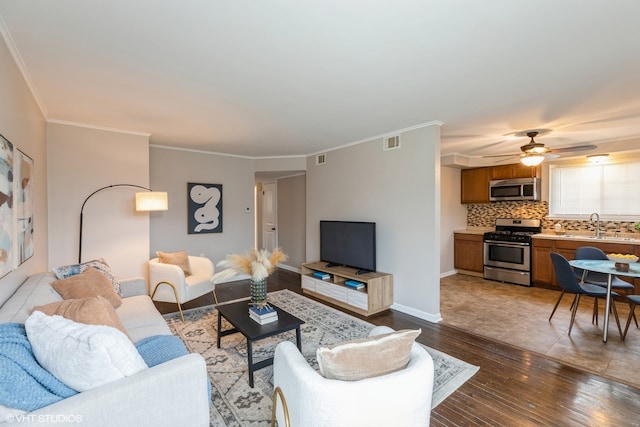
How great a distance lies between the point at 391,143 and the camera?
4117 millimetres

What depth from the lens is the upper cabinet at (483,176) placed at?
5645 millimetres

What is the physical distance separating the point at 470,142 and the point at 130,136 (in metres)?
5.06

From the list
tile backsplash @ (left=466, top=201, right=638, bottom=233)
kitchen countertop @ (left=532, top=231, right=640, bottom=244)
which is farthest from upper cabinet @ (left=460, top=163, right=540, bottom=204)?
kitchen countertop @ (left=532, top=231, right=640, bottom=244)

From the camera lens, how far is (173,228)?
493cm

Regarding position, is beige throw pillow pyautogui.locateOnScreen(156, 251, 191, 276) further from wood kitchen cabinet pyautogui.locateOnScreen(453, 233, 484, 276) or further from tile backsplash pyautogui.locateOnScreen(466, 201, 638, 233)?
tile backsplash pyautogui.locateOnScreen(466, 201, 638, 233)

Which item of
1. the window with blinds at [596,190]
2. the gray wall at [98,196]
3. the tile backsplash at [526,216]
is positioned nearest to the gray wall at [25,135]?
the gray wall at [98,196]

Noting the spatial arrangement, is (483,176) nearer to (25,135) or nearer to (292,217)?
(292,217)

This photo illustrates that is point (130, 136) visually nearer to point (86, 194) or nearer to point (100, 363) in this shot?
point (86, 194)

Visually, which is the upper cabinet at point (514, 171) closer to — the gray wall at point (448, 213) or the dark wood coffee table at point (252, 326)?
the gray wall at point (448, 213)

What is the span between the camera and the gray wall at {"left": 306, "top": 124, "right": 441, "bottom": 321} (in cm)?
366

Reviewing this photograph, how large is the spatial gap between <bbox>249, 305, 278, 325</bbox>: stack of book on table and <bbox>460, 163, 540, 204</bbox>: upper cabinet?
525cm

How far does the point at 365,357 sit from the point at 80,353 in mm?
1215

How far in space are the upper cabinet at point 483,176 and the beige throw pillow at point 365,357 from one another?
18.4ft

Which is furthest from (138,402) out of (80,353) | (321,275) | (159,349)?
(321,275)
